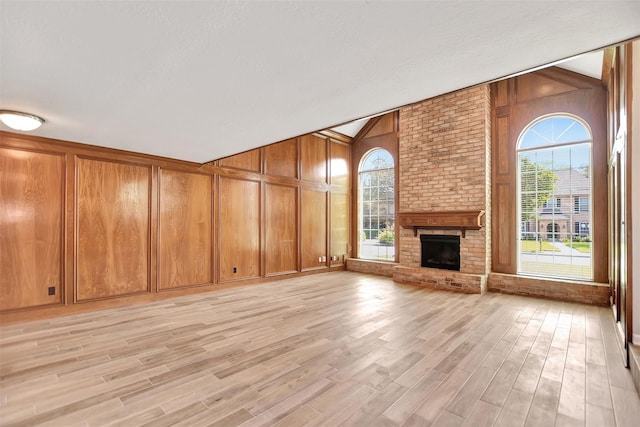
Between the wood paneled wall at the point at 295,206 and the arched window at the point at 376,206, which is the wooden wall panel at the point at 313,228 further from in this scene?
the arched window at the point at 376,206

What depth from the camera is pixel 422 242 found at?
6.18 metres

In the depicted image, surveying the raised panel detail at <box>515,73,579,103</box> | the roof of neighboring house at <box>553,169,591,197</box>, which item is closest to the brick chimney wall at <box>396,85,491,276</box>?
the raised panel detail at <box>515,73,579,103</box>

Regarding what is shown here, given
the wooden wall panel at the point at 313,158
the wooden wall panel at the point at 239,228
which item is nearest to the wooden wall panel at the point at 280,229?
the wooden wall panel at the point at 239,228

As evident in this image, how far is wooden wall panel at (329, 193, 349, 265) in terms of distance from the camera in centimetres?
761

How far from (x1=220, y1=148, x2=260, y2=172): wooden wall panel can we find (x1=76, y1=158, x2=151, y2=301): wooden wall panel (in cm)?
136

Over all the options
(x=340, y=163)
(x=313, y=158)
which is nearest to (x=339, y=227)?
(x=340, y=163)

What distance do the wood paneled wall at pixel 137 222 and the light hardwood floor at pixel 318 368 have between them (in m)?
0.51

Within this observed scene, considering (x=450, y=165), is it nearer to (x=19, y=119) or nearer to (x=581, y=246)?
(x=581, y=246)

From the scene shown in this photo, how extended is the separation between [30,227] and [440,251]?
6.51 metres

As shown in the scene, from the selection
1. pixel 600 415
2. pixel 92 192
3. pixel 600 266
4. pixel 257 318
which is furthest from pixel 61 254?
pixel 600 266

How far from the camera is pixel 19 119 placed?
2830 mm

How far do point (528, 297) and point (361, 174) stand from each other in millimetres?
4608

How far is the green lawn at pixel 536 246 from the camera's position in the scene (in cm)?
514

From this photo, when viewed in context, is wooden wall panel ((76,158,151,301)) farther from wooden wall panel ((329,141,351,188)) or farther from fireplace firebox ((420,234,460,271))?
fireplace firebox ((420,234,460,271))
